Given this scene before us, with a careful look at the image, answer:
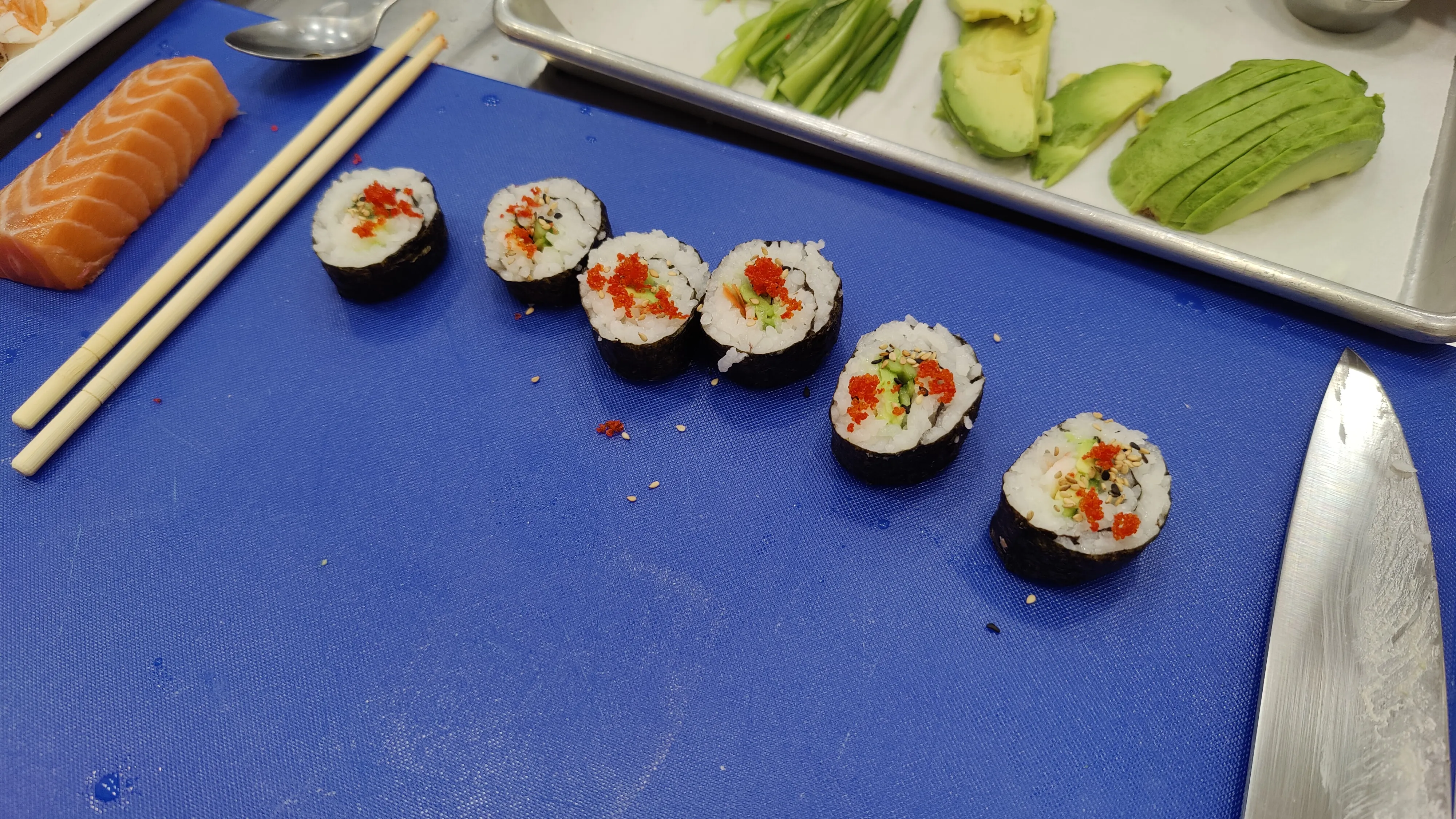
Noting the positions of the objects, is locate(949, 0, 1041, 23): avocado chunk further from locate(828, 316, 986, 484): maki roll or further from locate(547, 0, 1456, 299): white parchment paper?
locate(828, 316, 986, 484): maki roll

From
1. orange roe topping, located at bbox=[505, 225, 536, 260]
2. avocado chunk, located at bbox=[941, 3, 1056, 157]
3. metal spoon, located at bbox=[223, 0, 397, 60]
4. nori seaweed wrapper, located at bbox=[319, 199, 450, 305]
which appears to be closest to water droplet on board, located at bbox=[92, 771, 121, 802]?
nori seaweed wrapper, located at bbox=[319, 199, 450, 305]

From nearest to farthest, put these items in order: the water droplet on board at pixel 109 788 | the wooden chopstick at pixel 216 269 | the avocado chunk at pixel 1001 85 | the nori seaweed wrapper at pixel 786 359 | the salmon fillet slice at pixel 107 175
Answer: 1. the water droplet on board at pixel 109 788
2. the nori seaweed wrapper at pixel 786 359
3. the wooden chopstick at pixel 216 269
4. the salmon fillet slice at pixel 107 175
5. the avocado chunk at pixel 1001 85

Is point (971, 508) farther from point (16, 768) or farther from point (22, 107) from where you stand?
point (22, 107)

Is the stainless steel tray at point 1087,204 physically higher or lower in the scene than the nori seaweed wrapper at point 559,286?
higher

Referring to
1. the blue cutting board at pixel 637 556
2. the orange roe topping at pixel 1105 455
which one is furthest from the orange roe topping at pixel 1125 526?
the blue cutting board at pixel 637 556

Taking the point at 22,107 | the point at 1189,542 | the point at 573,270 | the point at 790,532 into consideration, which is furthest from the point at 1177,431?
the point at 22,107

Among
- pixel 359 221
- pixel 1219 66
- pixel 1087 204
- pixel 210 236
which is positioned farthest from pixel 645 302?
pixel 1219 66

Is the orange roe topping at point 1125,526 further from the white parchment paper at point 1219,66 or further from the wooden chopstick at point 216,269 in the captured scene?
the wooden chopstick at point 216,269

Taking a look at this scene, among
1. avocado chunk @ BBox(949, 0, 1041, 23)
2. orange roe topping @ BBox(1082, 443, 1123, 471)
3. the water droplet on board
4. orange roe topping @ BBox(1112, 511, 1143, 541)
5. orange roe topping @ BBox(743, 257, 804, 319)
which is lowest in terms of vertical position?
the water droplet on board
